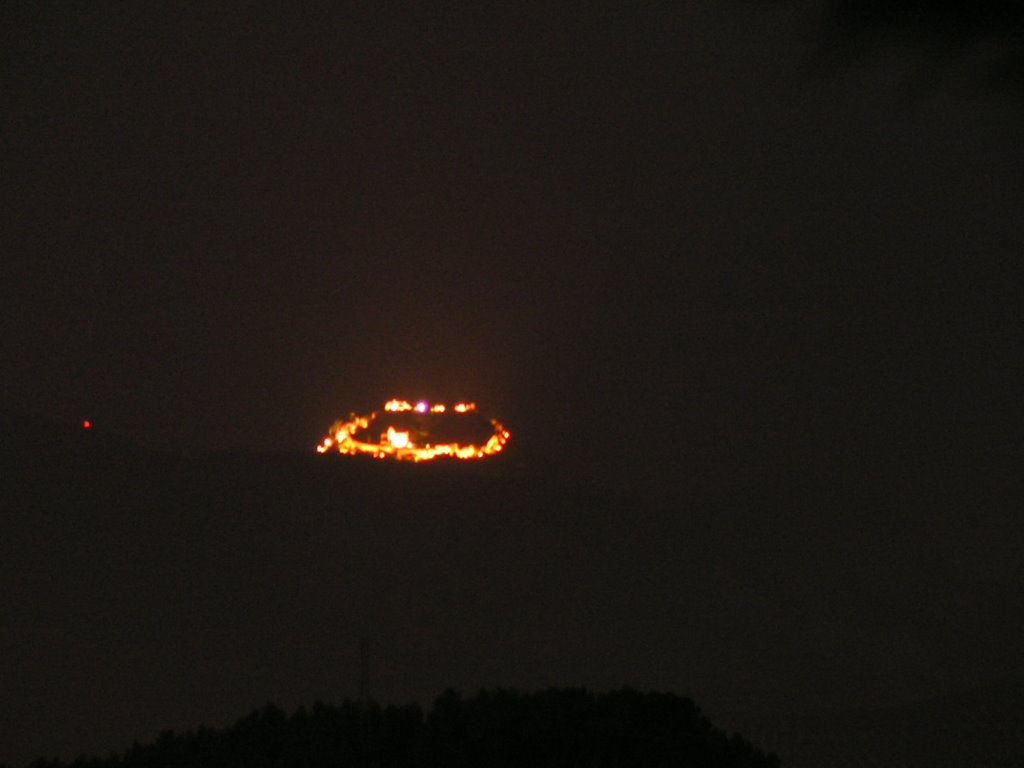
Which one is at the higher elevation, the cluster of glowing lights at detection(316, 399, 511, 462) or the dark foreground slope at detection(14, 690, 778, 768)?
the cluster of glowing lights at detection(316, 399, 511, 462)

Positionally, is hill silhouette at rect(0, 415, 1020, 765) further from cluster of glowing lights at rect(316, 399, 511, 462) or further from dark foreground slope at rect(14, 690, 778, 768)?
dark foreground slope at rect(14, 690, 778, 768)

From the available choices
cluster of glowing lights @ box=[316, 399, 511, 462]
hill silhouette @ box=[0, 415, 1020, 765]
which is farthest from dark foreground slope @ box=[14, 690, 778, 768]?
cluster of glowing lights @ box=[316, 399, 511, 462]

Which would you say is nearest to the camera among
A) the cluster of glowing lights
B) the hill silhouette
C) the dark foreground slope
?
the dark foreground slope

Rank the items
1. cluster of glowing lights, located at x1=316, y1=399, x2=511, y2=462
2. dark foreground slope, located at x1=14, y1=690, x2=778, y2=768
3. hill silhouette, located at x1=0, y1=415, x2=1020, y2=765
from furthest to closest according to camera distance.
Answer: cluster of glowing lights, located at x1=316, y1=399, x2=511, y2=462
hill silhouette, located at x1=0, y1=415, x2=1020, y2=765
dark foreground slope, located at x1=14, y1=690, x2=778, y2=768

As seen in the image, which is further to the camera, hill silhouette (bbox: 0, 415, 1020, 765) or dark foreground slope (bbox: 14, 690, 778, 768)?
hill silhouette (bbox: 0, 415, 1020, 765)

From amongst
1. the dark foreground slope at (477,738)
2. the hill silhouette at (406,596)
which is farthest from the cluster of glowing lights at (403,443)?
the dark foreground slope at (477,738)

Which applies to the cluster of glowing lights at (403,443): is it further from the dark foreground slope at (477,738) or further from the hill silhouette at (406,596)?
the dark foreground slope at (477,738)
